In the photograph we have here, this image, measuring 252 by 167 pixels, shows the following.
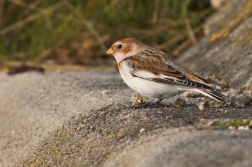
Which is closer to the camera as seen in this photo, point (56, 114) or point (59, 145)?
point (59, 145)

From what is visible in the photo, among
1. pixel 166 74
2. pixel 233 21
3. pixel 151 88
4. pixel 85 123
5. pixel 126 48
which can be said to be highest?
pixel 233 21

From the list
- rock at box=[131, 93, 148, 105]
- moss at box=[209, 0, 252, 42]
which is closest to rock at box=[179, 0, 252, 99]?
moss at box=[209, 0, 252, 42]

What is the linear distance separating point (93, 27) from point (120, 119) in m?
4.37

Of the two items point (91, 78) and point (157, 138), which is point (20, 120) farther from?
point (157, 138)

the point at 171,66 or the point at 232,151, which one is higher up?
the point at 171,66

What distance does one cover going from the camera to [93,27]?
27.9 feet

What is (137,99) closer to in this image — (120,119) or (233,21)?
(120,119)

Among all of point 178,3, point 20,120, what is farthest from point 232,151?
point 178,3

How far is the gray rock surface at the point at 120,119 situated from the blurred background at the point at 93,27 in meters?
1.37

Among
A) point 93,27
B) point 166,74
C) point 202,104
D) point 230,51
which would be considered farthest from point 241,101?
point 93,27

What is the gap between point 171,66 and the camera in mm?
4750

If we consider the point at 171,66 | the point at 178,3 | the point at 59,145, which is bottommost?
the point at 59,145

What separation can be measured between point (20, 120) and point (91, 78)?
129 cm

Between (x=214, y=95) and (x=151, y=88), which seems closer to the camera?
(x=214, y=95)
